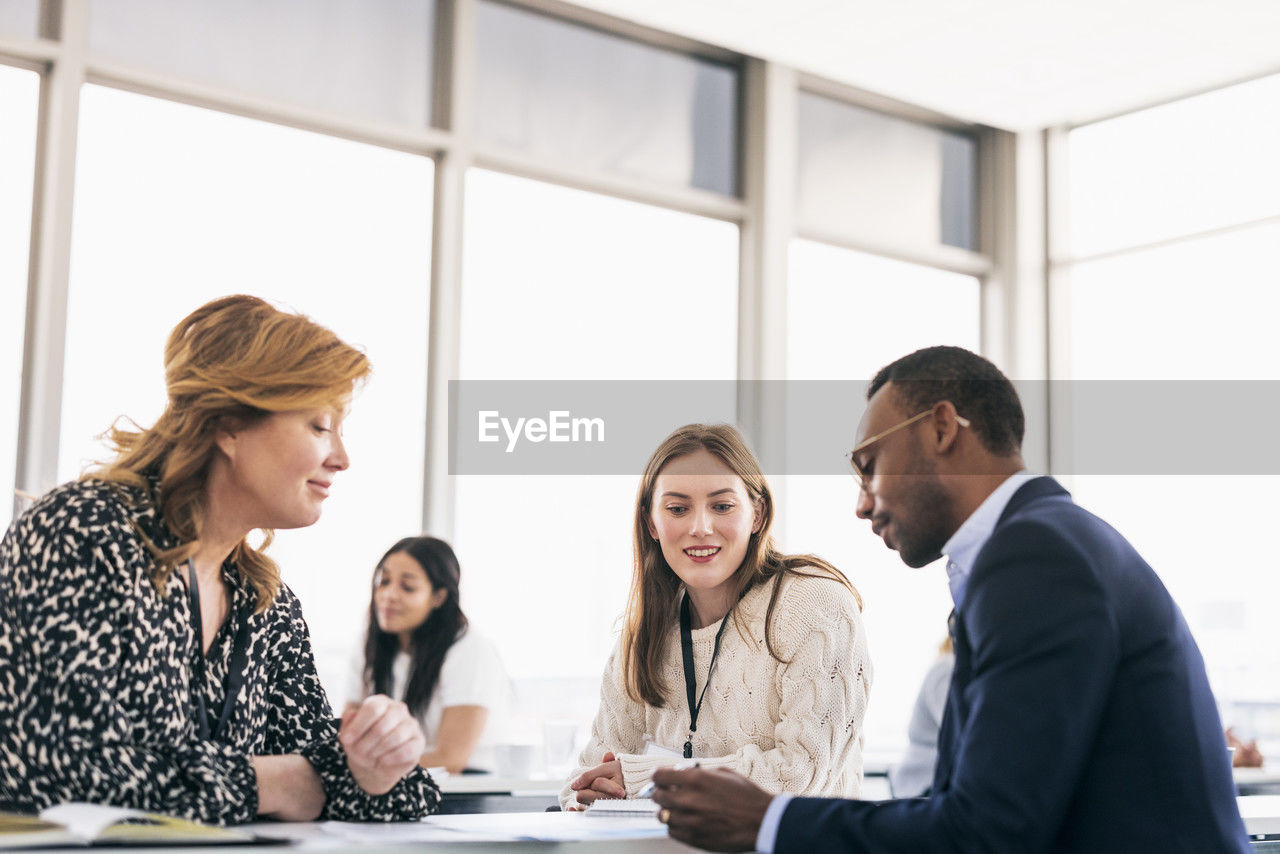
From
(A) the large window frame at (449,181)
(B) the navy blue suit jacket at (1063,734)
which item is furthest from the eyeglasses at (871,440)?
(A) the large window frame at (449,181)

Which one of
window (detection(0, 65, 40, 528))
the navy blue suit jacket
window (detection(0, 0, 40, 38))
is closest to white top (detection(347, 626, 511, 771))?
window (detection(0, 65, 40, 528))

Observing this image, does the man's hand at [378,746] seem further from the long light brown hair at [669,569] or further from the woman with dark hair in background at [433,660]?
the woman with dark hair in background at [433,660]

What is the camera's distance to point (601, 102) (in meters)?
5.69

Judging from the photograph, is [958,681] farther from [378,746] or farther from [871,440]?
[378,746]

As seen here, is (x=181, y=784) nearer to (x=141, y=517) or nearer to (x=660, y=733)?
(x=141, y=517)

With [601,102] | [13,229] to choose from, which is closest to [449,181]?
[601,102]

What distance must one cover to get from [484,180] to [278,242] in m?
0.93

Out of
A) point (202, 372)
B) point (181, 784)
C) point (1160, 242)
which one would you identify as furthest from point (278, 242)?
point (1160, 242)

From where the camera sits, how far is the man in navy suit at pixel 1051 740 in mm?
1433

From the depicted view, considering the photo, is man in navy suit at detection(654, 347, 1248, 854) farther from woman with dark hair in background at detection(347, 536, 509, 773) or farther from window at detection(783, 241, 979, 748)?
window at detection(783, 241, 979, 748)

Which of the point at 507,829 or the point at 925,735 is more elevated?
the point at 507,829

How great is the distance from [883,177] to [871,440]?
4965 millimetres

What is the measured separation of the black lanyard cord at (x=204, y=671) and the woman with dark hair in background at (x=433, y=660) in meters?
2.19

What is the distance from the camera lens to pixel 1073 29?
5.44 m
